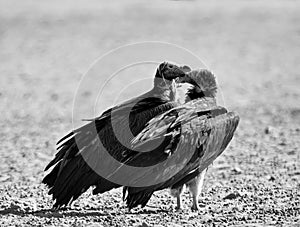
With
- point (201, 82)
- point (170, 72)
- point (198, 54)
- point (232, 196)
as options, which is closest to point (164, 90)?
point (170, 72)

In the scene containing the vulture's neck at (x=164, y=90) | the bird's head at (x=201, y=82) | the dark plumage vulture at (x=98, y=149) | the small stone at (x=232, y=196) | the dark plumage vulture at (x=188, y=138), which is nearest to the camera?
the dark plumage vulture at (x=188, y=138)

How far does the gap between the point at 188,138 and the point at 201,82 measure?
119cm

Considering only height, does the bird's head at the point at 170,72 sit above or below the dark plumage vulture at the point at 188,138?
above

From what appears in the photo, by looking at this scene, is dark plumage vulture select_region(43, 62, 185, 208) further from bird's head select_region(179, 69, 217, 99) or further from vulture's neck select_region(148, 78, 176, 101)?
bird's head select_region(179, 69, 217, 99)

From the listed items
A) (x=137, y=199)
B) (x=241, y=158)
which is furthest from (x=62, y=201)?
(x=241, y=158)

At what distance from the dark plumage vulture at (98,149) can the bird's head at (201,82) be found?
0.60m

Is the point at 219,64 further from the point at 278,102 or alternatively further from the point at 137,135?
the point at 137,135

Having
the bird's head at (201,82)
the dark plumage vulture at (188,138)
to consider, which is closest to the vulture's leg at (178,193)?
the dark plumage vulture at (188,138)

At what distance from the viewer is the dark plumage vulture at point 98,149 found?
897 centimetres

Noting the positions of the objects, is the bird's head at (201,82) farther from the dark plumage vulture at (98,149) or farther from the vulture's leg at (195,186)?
the vulture's leg at (195,186)

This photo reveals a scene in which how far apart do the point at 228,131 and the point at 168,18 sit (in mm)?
18880

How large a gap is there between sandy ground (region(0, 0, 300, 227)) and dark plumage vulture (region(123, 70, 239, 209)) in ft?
1.20

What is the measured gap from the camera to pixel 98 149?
909 centimetres

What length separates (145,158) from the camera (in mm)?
8719
